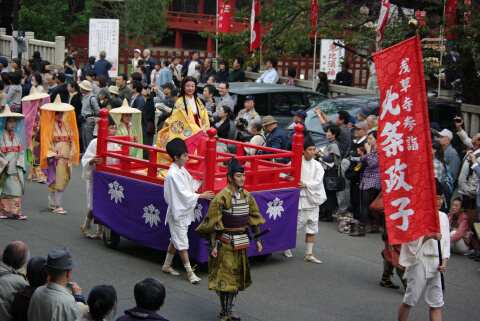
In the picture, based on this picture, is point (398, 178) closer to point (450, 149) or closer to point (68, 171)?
point (450, 149)

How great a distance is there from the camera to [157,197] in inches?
303

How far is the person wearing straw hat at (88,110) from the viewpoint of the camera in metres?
12.9

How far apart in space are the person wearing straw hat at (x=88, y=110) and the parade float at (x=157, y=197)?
4.59m

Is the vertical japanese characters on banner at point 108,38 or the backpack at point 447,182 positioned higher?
the vertical japanese characters on banner at point 108,38

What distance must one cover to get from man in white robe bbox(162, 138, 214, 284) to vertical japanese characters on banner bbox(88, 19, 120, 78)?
13.0m

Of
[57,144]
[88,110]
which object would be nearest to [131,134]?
[57,144]

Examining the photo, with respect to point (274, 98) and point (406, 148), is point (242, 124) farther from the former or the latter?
point (406, 148)

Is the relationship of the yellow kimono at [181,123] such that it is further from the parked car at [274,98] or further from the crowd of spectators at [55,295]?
the parked car at [274,98]

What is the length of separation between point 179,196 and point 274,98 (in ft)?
23.3

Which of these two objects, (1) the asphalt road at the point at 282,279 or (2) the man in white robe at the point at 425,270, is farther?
(1) the asphalt road at the point at 282,279

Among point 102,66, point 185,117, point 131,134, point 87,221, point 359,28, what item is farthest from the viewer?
point 102,66

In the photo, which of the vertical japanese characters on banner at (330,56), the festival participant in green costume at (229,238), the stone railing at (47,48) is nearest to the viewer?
the festival participant in green costume at (229,238)

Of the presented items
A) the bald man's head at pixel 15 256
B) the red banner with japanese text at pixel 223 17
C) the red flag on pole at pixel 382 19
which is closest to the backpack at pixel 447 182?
the red flag on pole at pixel 382 19

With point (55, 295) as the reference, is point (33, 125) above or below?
above
